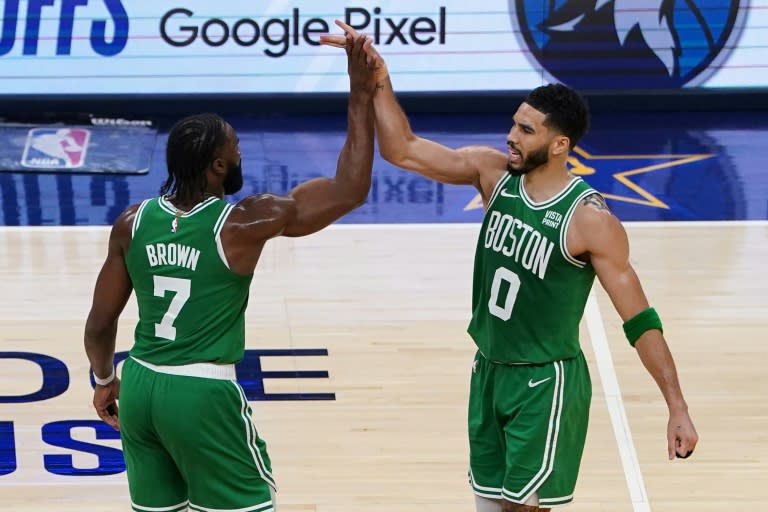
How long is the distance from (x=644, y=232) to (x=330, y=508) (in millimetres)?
4257

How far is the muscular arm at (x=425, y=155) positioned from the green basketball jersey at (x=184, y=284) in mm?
710

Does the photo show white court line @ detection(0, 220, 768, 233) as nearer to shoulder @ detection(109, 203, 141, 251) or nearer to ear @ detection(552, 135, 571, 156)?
ear @ detection(552, 135, 571, 156)

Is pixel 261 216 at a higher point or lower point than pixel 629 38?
higher

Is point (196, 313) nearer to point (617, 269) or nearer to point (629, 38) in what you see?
point (617, 269)

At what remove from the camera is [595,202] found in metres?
4.04

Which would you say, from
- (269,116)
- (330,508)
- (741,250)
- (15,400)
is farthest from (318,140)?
(330,508)

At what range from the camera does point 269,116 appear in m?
11.5

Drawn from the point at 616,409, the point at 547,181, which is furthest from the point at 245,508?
the point at 616,409

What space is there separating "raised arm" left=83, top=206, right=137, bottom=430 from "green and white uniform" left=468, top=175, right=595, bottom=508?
3.93ft

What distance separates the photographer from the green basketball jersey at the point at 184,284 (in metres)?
3.72

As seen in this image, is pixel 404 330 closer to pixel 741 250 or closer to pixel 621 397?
pixel 621 397

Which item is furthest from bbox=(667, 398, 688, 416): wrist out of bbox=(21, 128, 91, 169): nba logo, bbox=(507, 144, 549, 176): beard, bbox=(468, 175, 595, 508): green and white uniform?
bbox=(21, 128, 91, 169): nba logo

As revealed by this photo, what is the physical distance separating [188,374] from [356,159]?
0.85m

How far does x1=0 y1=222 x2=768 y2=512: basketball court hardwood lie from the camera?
5289 millimetres
